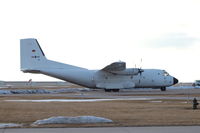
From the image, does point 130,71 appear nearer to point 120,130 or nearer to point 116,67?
point 116,67

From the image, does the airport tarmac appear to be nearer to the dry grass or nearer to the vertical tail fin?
the dry grass

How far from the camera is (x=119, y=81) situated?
55.8 metres

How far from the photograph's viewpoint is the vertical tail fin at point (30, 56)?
54.3 meters

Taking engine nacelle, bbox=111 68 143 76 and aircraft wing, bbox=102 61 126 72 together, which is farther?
engine nacelle, bbox=111 68 143 76

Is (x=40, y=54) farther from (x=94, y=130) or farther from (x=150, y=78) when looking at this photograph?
(x=94, y=130)

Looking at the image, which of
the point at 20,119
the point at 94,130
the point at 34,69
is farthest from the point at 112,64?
the point at 94,130

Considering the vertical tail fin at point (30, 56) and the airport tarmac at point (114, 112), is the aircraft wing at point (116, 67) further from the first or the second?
the airport tarmac at point (114, 112)

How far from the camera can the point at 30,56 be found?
54438 mm

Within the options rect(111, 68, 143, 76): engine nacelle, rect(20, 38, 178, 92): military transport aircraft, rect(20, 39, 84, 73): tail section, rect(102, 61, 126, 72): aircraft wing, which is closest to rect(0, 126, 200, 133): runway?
rect(102, 61, 126, 72): aircraft wing

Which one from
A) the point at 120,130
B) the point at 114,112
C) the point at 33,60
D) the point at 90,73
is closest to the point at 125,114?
the point at 114,112

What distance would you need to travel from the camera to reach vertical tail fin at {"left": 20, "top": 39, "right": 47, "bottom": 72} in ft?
178

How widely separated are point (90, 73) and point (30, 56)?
30.0 ft

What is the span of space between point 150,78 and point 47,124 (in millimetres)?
41745

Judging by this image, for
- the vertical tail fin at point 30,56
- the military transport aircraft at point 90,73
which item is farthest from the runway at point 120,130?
the vertical tail fin at point 30,56
